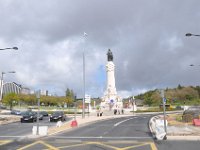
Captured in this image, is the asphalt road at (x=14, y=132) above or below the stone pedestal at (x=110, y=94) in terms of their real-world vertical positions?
below

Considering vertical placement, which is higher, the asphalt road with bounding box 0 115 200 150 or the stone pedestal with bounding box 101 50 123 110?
the stone pedestal with bounding box 101 50 123 110

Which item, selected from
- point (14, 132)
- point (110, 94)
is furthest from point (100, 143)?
point (110, 94)

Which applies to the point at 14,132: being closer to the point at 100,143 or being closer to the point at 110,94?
the point at 100,143

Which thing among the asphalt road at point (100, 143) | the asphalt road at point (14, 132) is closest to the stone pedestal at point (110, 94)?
the asphalt road at point (14, 132)

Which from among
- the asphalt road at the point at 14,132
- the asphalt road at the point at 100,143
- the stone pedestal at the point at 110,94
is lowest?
the asphalt road at the point at 100,143

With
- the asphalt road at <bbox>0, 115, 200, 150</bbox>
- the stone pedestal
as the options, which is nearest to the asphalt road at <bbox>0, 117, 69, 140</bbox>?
the asphalt road at <bbox>0, 115, 200, 150</bbox>

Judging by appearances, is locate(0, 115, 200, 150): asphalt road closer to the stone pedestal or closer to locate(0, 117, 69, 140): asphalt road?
locate(0, 117, 69, 140): asphalt road

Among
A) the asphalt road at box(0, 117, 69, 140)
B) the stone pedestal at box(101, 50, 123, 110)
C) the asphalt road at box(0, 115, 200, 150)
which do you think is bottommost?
the asphalt road at box(0, 115, 200, 150)

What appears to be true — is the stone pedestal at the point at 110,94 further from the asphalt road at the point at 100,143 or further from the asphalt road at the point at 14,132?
the asphalt road at the point at 100,143

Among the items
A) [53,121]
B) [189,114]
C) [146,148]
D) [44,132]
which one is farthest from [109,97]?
[146,148]

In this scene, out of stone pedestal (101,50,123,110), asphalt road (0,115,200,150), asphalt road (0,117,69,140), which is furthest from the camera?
stone pedestal (101,50,123,110)

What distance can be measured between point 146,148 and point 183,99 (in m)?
136

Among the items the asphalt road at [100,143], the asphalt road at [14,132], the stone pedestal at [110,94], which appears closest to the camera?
the asphalt road at [100,143]

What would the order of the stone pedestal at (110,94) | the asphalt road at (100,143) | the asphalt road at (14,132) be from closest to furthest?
the asphalt road at (100,143) → the asphalt road at (14,132) → the stone pedestal at (110,94)
